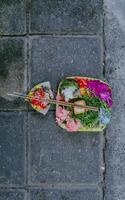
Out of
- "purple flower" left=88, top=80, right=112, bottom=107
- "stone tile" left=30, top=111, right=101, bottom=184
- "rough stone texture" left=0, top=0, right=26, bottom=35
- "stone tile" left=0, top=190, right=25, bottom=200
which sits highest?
"rough stone texture" left=0, top=0, right=26, bottom=35

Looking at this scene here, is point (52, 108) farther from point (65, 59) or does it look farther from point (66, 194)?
point (66, 194)

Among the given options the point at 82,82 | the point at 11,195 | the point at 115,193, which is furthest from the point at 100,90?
the point at 11,195

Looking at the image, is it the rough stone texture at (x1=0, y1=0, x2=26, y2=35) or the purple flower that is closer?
the purple flower

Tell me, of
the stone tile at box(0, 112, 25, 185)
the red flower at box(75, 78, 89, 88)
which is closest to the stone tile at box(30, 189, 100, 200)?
the stone tile at box(0, 112, 25, 185)

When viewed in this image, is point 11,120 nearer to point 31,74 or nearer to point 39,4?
point 31,74

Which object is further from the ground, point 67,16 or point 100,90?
point 67,16

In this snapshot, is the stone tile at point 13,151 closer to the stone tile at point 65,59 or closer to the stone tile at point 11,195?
the stone tile at point 11,195

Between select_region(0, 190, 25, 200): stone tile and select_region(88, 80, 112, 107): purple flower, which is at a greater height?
select_region(88, 80, 112, 107): purple flower

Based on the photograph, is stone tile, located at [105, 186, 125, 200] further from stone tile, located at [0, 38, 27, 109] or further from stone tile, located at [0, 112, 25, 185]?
stone tile, located at [0, 38, 27, 109]
